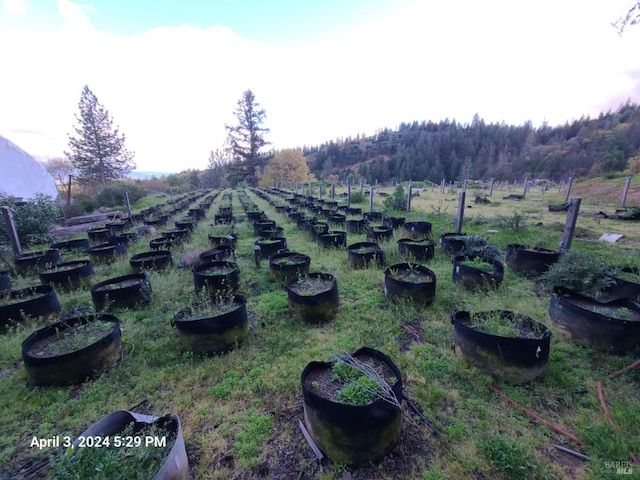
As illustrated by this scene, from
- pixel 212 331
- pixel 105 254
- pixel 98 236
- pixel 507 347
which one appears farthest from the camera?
pixel 98 236

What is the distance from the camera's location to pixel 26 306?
4.18 metres

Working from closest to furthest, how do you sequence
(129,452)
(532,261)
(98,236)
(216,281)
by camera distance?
(129,452), (216,281), (532,261), (98,236)

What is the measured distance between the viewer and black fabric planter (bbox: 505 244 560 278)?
548cm

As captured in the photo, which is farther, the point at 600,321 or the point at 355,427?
the point at 600,321

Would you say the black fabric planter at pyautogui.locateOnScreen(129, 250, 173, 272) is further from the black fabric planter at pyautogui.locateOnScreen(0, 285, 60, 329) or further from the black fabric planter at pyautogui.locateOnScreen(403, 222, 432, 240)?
the black fabric planter at pyautogui.locateOnScreen(403, 222, 432, 240)

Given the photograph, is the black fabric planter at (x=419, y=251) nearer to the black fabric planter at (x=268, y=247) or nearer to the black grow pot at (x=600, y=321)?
the black grow pot at (x=600, y=321)

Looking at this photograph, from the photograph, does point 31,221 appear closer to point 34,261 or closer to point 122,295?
point 34,261

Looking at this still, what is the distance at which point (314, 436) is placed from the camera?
90.4 inches

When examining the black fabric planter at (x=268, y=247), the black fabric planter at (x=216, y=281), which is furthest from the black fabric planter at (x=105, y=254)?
the black fabric planter at (x=268, y=247)

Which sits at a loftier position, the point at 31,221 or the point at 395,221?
the point at 31,221

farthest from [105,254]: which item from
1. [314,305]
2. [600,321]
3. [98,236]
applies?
[600,321]

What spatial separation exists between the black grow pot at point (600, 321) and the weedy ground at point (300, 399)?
131 mm

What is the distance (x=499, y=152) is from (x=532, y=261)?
8402 cm

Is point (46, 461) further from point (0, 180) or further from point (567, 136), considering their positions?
point (567, 136)
